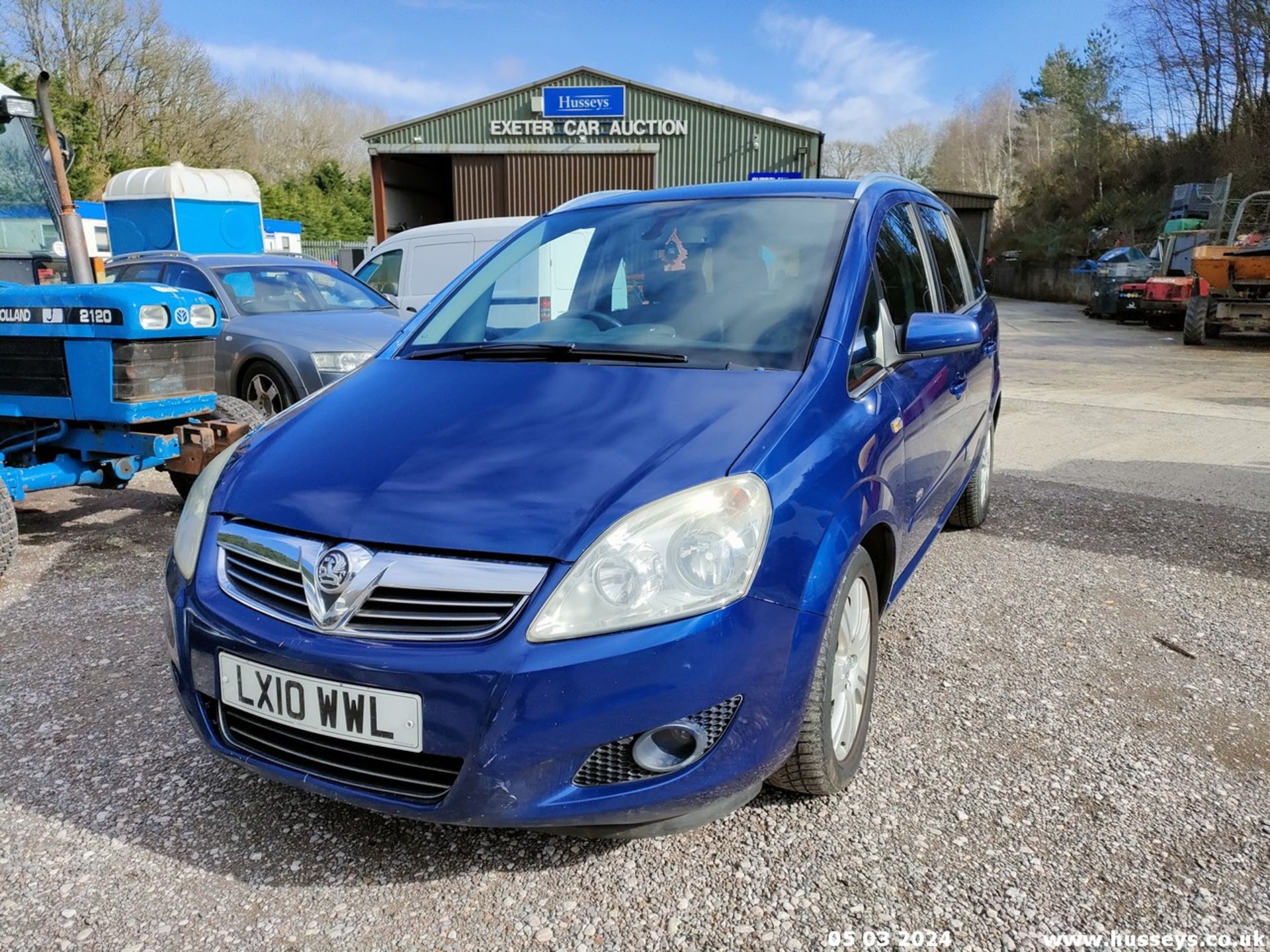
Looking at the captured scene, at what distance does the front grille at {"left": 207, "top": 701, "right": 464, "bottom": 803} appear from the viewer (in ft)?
6.27

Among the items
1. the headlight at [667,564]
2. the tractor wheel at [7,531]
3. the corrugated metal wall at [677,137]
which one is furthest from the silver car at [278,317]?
the corrugated metal wall at [677,137]

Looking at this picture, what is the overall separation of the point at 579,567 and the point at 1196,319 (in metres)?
17.5

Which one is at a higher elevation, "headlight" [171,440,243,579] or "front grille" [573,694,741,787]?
"headlight" [171,440,243,579]

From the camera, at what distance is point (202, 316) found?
4.96 meters

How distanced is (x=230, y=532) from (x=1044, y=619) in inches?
125

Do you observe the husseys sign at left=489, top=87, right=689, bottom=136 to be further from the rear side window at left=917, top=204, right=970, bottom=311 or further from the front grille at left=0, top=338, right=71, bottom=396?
the front grille at left=0, top=338, right=71, bottom=396

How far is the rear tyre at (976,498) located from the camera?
15.9ft

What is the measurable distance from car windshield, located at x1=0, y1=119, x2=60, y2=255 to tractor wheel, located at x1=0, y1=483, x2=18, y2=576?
1.84m

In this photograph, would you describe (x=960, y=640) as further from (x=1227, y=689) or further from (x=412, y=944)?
(x=412, y=944)

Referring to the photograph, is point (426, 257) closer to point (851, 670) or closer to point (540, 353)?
point (540, 353)

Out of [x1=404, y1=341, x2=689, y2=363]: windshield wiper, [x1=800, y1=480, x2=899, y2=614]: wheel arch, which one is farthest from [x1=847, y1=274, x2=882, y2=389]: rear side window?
[x1=404, y1=341, x2=689, y2=363]: windshield wiper

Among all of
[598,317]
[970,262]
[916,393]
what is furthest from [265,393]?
[916,393]

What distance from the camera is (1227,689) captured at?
3.14 m

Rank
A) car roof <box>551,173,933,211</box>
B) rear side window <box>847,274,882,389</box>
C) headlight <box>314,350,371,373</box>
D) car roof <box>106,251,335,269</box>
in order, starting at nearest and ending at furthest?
rear side window <box>847,274,882,389</box> < car roof <box>551,173,933,211</box> < headlight <box>314,350,371,373</box> < car roof <box>106,251,335,269</box>
